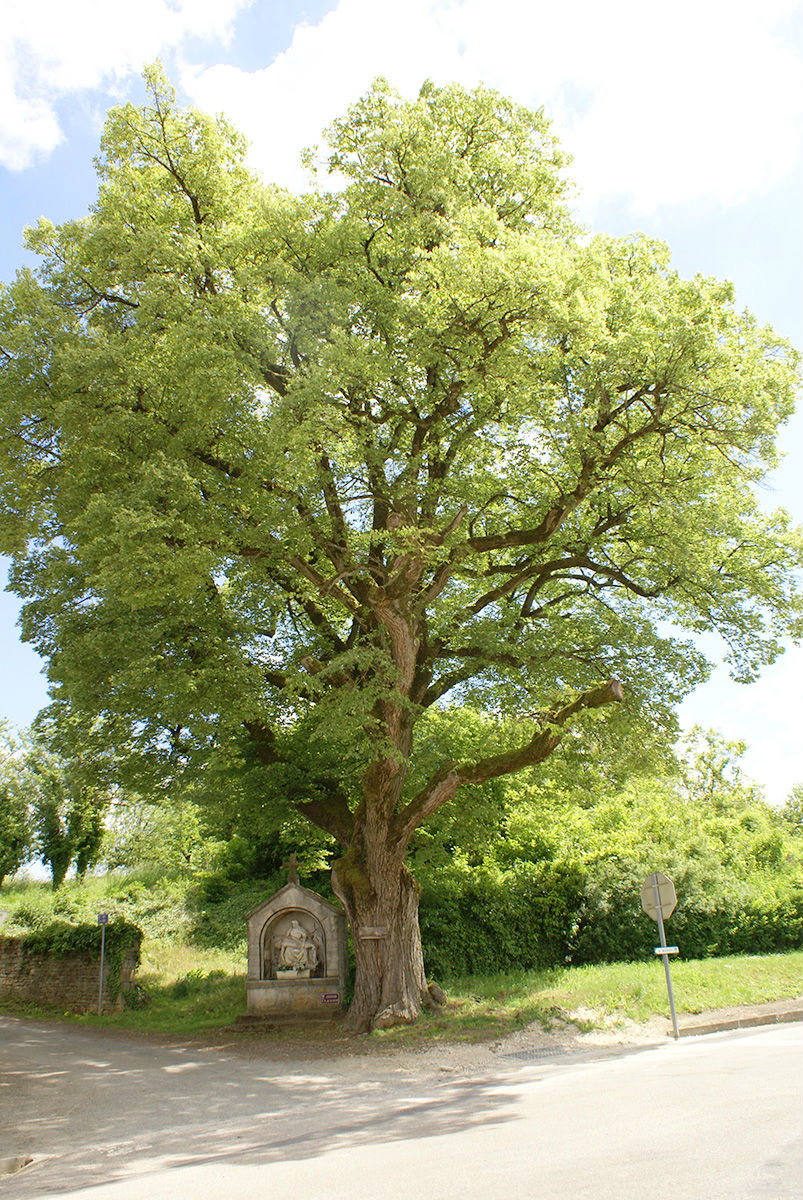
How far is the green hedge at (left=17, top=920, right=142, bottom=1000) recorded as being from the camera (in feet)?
72.8

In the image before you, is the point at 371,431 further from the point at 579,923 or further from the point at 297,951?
the point at 579,923

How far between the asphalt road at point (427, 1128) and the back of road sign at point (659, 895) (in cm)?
188

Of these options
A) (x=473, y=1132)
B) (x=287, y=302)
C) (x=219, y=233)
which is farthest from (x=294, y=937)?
(x=219, y=233)

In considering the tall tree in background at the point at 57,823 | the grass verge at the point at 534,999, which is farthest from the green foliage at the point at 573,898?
the tall tree in background at the point at 57,823

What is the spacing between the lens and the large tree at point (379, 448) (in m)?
12.3

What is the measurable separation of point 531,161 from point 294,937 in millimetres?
16510

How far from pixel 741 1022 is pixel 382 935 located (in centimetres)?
628

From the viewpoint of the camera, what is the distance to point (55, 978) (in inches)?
925

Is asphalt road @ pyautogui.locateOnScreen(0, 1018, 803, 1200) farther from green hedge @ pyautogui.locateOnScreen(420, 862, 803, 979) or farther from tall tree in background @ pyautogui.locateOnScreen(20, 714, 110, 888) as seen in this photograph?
tall tree in background @ pyautogui.locateOnScreen(20, 714, 110, 888)

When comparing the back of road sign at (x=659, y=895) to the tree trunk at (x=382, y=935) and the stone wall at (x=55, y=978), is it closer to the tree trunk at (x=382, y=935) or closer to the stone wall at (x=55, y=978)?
the tree trunk at (x=382, y=935)

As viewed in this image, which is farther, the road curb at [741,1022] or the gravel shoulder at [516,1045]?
the road curb at [741,1022]

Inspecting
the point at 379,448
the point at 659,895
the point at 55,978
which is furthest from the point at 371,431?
the point at 55,978

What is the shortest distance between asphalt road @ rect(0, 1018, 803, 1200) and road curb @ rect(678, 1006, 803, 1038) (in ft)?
1.75

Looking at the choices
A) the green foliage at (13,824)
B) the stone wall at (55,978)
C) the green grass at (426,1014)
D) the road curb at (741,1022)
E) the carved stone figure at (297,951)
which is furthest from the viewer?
the green foliage at (13,824)
